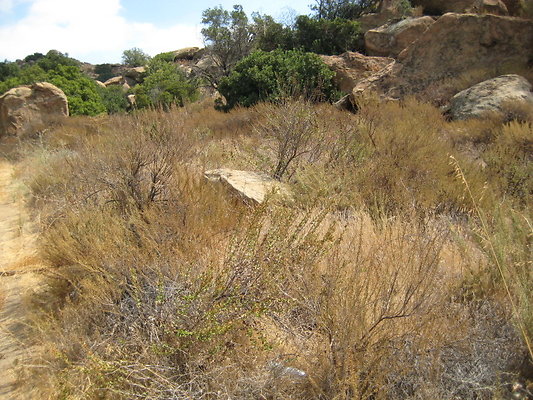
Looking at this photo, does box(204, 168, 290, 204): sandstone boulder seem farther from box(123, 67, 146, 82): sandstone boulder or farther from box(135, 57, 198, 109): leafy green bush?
box(123, 67, 146, 82): sandstone boulder

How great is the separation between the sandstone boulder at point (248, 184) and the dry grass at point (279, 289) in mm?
232

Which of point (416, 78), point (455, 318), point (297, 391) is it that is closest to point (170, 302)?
point (297, 391)

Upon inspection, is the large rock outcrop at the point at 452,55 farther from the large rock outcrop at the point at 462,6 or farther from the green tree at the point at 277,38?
the green tree at the point at 277,38

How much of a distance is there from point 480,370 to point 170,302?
1859 mm

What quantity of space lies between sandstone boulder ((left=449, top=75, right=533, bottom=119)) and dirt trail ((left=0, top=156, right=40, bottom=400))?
8332 mm

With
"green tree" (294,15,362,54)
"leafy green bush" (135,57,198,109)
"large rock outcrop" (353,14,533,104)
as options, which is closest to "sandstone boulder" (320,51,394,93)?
"large rock outcrop" (353,14,533,104)

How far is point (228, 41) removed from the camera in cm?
2258

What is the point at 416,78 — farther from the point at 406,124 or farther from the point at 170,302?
the point at 170,302

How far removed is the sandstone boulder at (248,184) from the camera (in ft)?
15.5

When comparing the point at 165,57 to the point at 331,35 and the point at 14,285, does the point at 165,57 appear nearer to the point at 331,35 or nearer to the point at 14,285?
the point at 331,35

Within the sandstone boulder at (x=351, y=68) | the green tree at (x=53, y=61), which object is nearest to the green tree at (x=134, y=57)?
the green tree at (x=53, y=61)

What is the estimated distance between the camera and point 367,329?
2.40 meters

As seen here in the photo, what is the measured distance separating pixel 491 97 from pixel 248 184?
20.7ft

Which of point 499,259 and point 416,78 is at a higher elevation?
point 416,78
